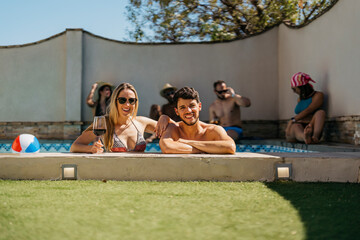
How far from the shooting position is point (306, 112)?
258 inches

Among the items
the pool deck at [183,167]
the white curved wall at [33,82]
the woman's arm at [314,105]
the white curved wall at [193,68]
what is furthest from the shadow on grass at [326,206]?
the white curved wall at [33,82]

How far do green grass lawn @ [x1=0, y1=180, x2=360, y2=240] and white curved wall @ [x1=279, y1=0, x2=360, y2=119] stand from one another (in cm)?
395

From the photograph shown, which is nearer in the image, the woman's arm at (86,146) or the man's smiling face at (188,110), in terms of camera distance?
the woman's arm at (86,146)

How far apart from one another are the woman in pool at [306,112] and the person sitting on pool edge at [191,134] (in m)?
3.44

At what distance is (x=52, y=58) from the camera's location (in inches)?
421

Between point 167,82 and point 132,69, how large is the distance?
3.78 feet

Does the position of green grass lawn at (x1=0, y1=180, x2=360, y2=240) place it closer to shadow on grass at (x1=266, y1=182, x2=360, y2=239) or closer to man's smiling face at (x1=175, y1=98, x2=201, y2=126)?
shadow on grass at (x1=266, y1=182, x2=360, y2=239)

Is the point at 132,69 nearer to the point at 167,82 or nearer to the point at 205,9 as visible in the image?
the point at 167,82

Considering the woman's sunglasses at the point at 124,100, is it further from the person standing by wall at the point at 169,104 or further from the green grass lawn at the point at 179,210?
the person standing by wall at the point at 169,104

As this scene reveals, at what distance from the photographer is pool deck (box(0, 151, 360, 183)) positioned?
2.75m

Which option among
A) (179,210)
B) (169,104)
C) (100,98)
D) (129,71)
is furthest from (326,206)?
(129,71)

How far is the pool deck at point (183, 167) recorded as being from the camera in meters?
2.75

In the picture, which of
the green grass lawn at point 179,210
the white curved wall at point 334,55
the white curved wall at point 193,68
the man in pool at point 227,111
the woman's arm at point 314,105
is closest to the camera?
the green grass lawn at point 179,210

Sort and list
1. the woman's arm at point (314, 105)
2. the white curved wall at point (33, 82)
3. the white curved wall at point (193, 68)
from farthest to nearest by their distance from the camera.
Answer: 1. the white curved wall at point (33, 82)
2. the white curved wall at point (193, 68)
3. the woman's arm at point (314, 105)
